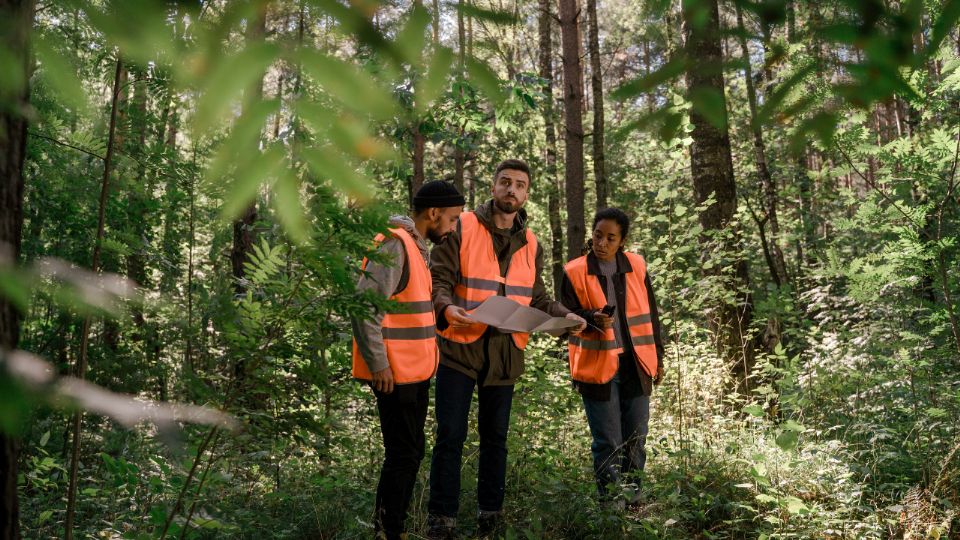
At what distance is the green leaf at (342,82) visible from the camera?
1.01m

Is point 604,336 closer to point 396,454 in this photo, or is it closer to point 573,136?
Answer: point 396,454

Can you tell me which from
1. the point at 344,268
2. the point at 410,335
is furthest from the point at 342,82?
the point at 410,335

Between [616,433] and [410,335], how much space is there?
1.69 metres

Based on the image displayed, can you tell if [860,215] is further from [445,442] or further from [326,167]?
[326,167]

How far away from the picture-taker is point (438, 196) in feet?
12.9

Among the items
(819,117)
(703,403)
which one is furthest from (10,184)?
(703,403)

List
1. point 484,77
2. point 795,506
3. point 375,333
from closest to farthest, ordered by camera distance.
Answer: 1. point 484,77
2. point 375,333
3. point 795,506

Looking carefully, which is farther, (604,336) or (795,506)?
(604,336)

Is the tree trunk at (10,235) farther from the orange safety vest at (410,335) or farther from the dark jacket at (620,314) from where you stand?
the dark jacket at (620,314)

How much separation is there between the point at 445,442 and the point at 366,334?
94 centimetres

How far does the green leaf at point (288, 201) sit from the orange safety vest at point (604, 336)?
3584 mm

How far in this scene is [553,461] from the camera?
5461 mm

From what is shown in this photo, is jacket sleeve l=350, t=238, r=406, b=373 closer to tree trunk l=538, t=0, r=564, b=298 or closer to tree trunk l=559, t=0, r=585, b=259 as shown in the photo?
tree trunk l=559, t=0, r=585, b=259

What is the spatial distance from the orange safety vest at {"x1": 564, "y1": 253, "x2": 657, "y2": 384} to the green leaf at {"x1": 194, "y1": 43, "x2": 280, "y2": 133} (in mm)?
3779
